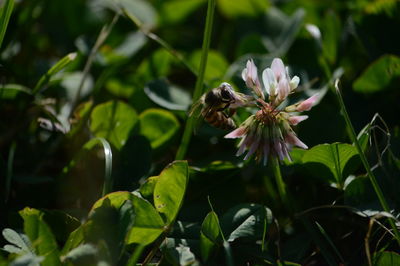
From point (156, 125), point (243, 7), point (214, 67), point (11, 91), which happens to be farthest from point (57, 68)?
point (243, 7)

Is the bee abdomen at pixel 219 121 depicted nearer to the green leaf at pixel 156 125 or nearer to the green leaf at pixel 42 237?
the green leaf at pixel 156 125

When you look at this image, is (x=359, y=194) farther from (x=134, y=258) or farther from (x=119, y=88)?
(x=119, y=88)

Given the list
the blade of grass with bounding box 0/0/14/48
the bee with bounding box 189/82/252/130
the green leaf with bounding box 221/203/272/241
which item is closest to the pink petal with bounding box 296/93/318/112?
the bee with bounding box 189/82/252/130

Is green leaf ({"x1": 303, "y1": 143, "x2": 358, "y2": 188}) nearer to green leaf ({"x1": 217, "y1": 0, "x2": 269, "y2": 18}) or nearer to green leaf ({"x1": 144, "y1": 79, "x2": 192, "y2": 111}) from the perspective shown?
green leaf ({"x1": 144, "y1": 79, "x2": 192, "y2": 111})

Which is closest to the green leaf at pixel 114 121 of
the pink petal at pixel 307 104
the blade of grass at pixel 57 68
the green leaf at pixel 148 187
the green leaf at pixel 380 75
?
the blade of grass at pixel 57 68

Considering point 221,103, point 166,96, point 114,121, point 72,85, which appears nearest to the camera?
point 221,103

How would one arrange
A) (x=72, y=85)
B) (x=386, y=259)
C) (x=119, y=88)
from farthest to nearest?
(x=119, y=88)
(x=72, y=85)
(x=386, y=259)
